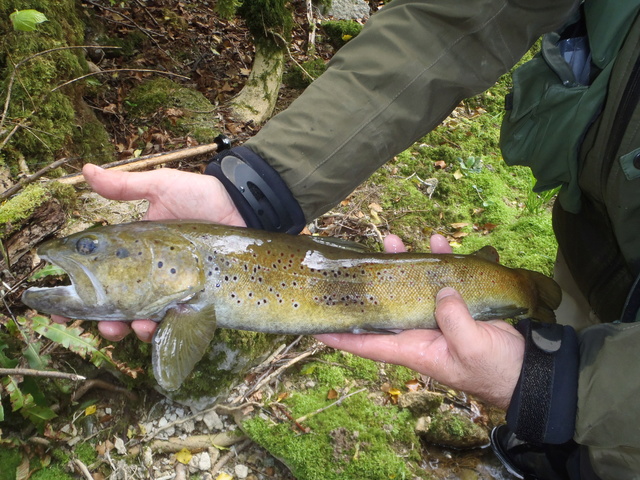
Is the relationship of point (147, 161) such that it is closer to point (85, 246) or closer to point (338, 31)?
point (85, 246)

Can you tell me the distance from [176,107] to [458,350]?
17.2 ft

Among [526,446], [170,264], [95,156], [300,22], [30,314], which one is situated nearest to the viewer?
[170,264]

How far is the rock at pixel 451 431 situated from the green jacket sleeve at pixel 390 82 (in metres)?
2.17

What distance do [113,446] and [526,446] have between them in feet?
10.8

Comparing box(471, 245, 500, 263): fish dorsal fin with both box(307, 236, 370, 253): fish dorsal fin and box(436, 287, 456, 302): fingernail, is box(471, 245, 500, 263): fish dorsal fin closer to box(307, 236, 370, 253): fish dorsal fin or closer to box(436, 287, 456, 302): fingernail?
box(436, 287, 456, 302): fingernail

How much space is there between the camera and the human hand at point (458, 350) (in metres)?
2.56

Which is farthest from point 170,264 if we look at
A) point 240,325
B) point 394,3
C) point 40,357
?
point 394,3

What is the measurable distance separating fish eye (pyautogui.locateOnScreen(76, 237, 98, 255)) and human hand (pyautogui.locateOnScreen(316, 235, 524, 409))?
1561 mm

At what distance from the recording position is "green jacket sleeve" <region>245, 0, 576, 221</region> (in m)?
2.98

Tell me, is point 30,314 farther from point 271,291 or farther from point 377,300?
point 377,300

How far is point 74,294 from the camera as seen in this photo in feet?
8.69

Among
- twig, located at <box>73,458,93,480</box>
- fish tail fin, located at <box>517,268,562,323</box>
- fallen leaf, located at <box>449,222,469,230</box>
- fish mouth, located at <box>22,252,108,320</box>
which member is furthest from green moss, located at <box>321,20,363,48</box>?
twig, located at <box>73,458,93,480</box>

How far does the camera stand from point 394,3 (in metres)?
3.23

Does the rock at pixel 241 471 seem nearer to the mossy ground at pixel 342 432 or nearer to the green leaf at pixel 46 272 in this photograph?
the mossy ground at pixel 342 432
